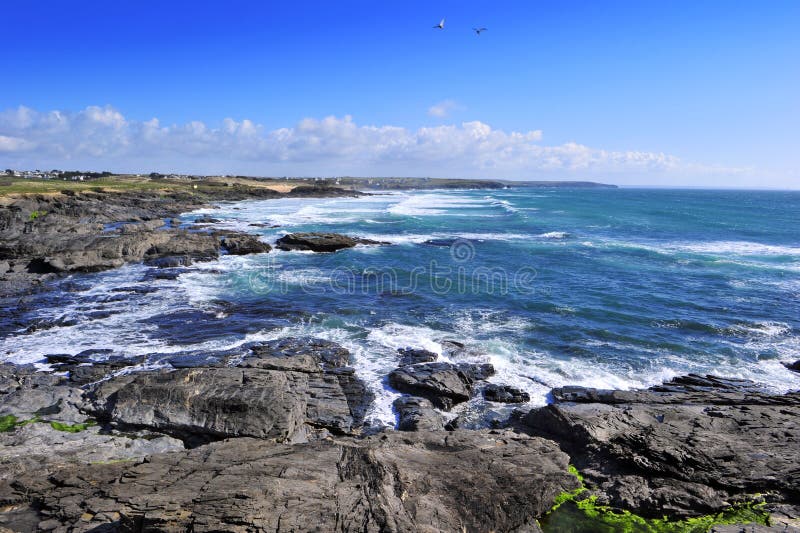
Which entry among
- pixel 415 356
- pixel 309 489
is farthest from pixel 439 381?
pixel 309 489

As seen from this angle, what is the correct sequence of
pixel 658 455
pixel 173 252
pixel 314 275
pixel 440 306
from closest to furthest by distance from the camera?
pixel 658 455 → pixel 440 306 → pixel 314 275 → pixel 173 252

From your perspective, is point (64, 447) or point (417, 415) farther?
point (417, 415)

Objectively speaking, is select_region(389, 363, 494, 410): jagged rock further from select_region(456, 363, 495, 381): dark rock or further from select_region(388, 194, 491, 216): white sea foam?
select_region(388, 194, 491, 216): white sea foam

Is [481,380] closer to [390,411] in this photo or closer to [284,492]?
[390,411]

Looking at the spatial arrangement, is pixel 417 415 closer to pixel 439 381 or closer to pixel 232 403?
pixel 439 381

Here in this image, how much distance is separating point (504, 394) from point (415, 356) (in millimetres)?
4104

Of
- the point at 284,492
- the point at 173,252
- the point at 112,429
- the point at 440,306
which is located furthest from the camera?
the point at 173,252

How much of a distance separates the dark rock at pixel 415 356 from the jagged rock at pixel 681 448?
550 centimetres

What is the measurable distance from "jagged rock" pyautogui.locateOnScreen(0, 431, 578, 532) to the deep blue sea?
14.9ft

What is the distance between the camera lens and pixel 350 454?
958 cm

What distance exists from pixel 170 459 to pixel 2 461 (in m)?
3.91

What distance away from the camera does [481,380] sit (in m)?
16.8

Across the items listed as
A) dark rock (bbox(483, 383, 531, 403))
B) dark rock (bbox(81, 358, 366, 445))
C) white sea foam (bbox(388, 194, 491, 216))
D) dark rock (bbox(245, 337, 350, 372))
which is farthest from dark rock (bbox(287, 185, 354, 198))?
→ dark rock (bbox(483, 383, 531, 403))

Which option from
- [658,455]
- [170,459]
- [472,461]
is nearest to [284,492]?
[170,459]
